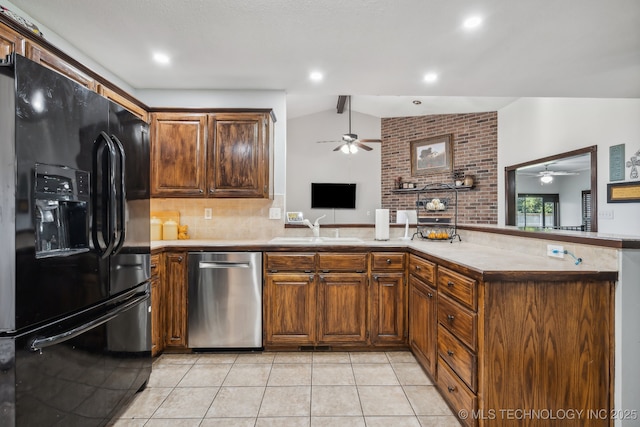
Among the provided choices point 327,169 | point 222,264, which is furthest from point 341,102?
point 222,264

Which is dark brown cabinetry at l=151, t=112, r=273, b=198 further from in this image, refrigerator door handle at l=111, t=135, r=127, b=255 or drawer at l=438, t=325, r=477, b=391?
drawer at l=438, t=325, r=477, b=391

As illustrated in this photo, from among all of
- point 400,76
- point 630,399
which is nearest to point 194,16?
point 400,76

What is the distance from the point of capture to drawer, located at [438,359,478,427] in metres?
1.52

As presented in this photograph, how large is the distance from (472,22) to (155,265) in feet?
9.29

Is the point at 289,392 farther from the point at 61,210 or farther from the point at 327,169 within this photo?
the point at 327,169

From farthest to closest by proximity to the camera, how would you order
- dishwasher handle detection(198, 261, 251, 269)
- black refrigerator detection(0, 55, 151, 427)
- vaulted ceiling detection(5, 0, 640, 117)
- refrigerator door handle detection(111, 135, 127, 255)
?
dishwasher handle detection(198, 261, 251, 269), vaulted ceiling detection(5, 0, 640, 117), refrigerator door handle detection(111, 135, 127, 255), black refrigerator detection(0, 55, 151, 427)

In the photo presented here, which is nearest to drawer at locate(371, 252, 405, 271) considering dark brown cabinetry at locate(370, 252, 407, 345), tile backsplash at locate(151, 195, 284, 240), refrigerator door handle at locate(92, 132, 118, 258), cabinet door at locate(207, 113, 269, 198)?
dark brown cabinetry at locate(370, 252, 407, 345)

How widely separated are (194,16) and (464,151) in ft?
18.5

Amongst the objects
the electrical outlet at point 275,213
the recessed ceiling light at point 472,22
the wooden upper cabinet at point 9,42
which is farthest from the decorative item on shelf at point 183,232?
the recessed ceiling light at point 472,22

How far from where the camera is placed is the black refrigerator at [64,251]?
112 cm

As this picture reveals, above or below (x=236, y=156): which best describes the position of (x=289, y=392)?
below

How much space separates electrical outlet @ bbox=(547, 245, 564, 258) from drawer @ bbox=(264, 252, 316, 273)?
1.59 m

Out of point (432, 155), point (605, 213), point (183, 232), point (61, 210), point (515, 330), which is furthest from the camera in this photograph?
point (432, 155)

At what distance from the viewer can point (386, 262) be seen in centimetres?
254
